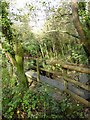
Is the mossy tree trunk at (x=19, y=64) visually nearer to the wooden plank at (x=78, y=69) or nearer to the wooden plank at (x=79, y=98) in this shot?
the wooden plank at (x=79, y=98)

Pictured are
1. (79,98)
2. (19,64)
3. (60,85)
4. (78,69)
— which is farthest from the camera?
(19,64)

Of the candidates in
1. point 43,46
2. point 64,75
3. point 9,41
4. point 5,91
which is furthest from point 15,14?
point 43,46

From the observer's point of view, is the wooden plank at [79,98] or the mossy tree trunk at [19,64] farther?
the mossy tree trunk at [19,64]

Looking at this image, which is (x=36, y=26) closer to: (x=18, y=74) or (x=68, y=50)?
(x=68, y=50)

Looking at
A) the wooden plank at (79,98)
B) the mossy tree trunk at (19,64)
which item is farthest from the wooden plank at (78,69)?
the mossy tree trunk at (19,64)

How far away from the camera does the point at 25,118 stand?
5.38 meters

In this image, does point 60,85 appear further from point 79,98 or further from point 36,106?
point 79,98

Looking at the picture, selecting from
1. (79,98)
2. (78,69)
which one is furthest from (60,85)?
(78,69)

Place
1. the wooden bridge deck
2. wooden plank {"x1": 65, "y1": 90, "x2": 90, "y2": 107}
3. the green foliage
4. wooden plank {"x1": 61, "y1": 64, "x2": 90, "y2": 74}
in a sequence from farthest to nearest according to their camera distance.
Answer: the green foliage → the wooden bridge deck → wooden plank {"x1": 65, "y1": 90, "x2": 90, "y2": 107} → wooden plank {"x1": 61, "y1": 64, "x2": 90, "y2": 74}

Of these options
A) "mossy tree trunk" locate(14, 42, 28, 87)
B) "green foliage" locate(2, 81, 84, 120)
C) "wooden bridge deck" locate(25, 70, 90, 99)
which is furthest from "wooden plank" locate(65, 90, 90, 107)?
"mossy tree trunk" locate(14, 42, 28, 87)

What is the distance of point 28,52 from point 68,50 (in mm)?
1644

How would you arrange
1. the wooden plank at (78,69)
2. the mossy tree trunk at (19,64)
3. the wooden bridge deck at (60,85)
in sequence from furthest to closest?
1. the mossy tree trunk at (19,64)
2. the wooden bridge deck at (60,85)
3. the wooden plank at (78,69)

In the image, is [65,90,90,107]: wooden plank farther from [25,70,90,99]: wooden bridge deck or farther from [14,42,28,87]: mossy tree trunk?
[14,42,28,87]: mossy tree trunk

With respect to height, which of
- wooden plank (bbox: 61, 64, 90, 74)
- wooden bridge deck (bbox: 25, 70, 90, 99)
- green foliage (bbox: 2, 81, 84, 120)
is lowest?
green foliage (bbox: 2, 81, 84, 120)
